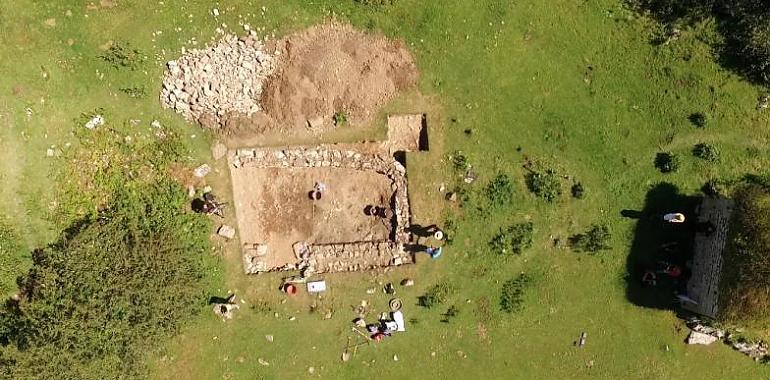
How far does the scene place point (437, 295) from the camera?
20312 mm

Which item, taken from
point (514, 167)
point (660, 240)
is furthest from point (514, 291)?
point (660, 240)

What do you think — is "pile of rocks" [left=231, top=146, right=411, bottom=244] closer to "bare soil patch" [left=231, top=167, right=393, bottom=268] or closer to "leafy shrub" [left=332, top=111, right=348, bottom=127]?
"bare soil patch" [left=231, top=167, right=393, bottom=268]

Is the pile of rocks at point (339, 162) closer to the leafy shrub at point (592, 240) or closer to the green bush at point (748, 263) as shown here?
the leafy shrub at point (592, 240)

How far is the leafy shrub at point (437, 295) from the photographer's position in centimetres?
2031

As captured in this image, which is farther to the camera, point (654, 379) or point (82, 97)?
point (654, 379)

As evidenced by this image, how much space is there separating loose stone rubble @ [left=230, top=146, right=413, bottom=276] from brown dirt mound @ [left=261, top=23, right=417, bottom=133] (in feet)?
3.40

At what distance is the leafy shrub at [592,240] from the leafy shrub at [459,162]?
4493 millimetres

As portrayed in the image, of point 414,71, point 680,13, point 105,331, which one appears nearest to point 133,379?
point 105,331

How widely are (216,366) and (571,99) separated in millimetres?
15229

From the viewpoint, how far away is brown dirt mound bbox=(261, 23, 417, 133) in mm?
19734

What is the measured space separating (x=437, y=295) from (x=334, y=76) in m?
8.23

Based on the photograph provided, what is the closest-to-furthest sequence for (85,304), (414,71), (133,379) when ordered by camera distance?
(85,304) < (133,379) < (414,71)

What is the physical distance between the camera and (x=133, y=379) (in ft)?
61.7

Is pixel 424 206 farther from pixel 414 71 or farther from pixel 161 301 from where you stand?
pixel 161 301
